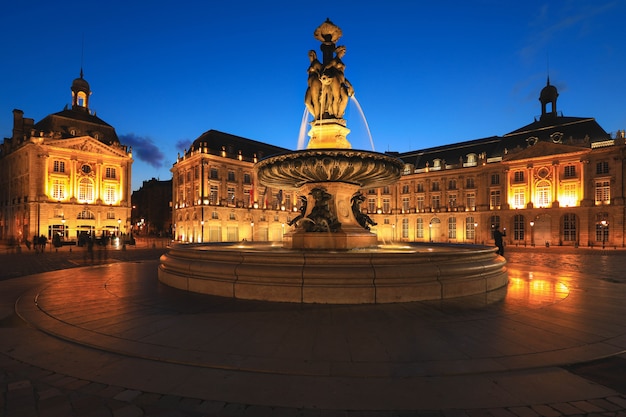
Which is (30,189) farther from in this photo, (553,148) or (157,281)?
(553,148)

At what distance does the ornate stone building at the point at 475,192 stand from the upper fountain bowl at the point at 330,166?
1307 inches

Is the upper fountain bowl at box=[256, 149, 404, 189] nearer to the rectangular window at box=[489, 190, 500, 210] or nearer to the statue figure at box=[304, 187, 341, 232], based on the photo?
the statue figure at box=[304, 187, 341, 232]

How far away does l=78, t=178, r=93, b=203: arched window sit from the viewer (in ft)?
168

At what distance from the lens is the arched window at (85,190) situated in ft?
168

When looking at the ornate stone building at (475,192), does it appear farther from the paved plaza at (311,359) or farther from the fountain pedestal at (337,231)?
the paved plaza at (311,359)

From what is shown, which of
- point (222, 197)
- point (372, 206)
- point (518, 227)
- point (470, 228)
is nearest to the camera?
point (518, 227)

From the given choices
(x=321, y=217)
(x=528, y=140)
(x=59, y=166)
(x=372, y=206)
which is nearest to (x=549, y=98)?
(x=528, y=140)

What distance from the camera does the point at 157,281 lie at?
964 cm

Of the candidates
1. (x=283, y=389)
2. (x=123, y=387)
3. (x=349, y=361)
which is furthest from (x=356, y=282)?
(x=123, y=387)

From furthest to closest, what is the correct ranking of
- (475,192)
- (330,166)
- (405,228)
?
1. (405,228)
2. (475,192)
3. (330,166)

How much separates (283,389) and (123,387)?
157 cm

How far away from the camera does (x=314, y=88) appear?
40.3ft

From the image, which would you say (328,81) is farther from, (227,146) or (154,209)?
(154,209)

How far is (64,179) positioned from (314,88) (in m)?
50.6
